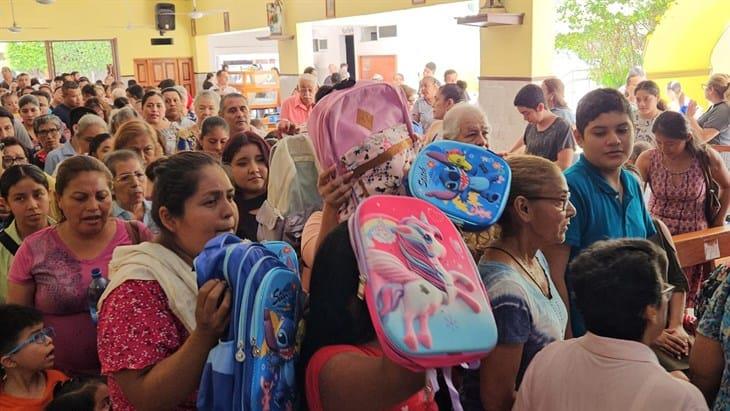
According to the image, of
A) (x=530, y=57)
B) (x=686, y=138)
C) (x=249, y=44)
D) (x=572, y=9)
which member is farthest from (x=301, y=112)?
(x=249, y=44)

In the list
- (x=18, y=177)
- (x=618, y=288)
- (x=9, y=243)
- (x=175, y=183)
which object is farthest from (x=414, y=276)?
(x=18, y=177)

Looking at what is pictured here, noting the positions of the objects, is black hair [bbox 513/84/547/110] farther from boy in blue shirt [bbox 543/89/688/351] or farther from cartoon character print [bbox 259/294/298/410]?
cartoon character print [bbox 259/294/298/410]

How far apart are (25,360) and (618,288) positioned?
5.96 ft

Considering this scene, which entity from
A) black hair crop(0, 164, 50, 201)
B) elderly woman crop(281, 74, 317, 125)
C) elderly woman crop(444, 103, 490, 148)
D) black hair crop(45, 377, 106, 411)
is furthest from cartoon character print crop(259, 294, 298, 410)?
elderly woman crop(281, 74, 317, 125)

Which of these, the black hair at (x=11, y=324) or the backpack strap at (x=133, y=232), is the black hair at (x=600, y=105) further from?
the black hair at (x=11, y=324)

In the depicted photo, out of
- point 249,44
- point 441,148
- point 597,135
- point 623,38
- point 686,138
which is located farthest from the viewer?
point 249,44

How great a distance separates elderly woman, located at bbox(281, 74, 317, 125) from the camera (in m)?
6.07

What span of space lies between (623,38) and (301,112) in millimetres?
7539

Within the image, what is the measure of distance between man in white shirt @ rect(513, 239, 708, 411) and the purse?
227 cm

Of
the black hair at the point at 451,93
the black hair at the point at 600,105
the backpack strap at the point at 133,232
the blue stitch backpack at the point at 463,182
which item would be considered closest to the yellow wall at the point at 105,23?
the black hair at the point at 451,93

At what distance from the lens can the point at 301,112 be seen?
6.16 metres

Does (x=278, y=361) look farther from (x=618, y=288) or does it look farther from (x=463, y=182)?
(x=618, y=288)

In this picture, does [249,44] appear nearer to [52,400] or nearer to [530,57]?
[530,57]

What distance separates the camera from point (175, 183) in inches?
57.9
